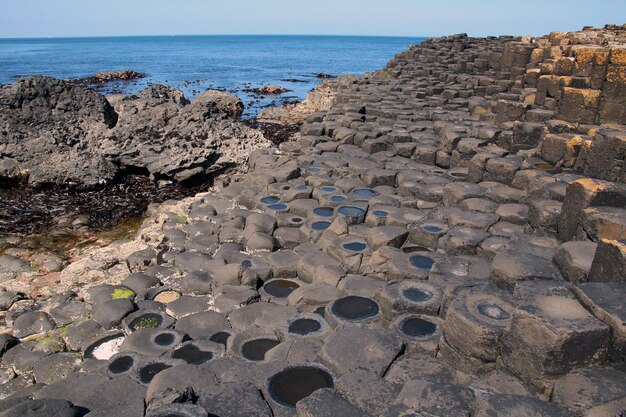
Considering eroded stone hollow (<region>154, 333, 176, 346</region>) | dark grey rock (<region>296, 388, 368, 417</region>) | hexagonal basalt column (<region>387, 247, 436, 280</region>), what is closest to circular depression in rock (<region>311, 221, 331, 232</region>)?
hexagonal basalt column (<region>387, 247, 436, 280</region>)

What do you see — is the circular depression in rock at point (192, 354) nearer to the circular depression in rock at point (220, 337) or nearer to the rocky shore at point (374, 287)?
the rocky shore at point (374, 287)

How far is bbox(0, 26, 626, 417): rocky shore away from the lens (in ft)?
10.9

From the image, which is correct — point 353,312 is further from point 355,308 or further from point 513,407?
point 513,407

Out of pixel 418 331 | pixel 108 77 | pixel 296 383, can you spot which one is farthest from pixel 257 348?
pixel 108 77

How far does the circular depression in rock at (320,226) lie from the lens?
635 cm

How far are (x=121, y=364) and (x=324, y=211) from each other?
345cm

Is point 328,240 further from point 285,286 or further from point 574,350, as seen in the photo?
point 574,350

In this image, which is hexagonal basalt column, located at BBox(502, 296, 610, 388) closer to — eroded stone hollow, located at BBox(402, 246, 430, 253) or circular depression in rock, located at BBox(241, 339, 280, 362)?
circular depression in rock, located at BBox(241, 339, 280, 362)

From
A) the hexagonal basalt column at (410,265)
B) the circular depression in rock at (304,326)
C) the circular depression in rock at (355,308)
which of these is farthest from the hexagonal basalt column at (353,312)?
the hexagonal basalt column at (410,265)

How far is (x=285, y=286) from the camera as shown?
5.52 m

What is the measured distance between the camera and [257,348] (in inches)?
171

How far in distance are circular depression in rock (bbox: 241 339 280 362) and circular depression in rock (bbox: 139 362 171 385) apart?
66 centimetres

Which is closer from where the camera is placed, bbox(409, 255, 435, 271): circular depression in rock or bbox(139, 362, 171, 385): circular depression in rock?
bbox(139, 362, 171, 385): circular depression in rock

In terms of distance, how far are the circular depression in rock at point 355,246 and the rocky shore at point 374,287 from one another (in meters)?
0.03
